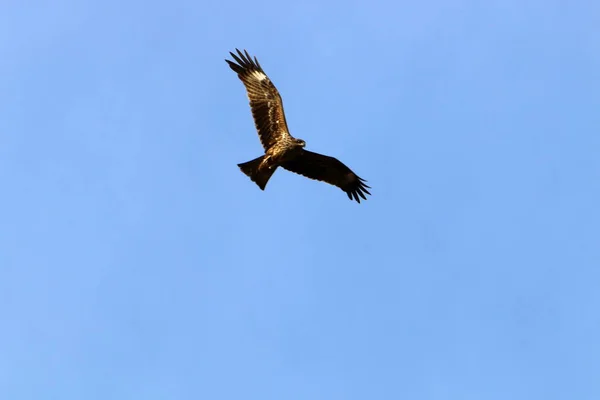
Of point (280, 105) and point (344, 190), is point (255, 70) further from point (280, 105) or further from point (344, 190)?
point (344, 190)

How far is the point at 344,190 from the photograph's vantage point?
2275cm

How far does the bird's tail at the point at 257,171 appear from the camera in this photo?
67.1ft

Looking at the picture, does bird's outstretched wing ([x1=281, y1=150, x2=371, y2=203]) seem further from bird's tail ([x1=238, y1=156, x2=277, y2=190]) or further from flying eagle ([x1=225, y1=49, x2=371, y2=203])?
bird's tail ([x1=238, y1=156, x2=277, y2=190])

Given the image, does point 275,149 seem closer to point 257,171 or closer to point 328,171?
point 257,171

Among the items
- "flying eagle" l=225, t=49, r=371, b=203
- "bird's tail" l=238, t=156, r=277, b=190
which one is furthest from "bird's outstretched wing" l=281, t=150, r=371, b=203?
"bird's tail" l=238, t=156, r=277, b=190

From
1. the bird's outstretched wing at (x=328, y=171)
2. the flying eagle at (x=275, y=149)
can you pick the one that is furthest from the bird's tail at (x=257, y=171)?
the bird's outstretched wing at (x=328, y=171)

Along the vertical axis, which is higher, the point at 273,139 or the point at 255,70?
the point at 255,70

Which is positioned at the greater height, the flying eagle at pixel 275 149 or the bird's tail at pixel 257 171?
the flying eagle at pixel 275 149

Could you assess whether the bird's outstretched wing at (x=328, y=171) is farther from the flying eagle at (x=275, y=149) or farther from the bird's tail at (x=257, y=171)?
the bird's tail at (x=257, y=171)

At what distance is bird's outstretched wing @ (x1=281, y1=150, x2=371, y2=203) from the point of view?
21341mm

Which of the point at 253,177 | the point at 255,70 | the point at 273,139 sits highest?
the point at 255,70

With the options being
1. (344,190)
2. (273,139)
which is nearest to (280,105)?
(273,139)

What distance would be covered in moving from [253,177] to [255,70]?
3807 millimetres

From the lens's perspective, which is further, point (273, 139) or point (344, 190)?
point (344, 190)
